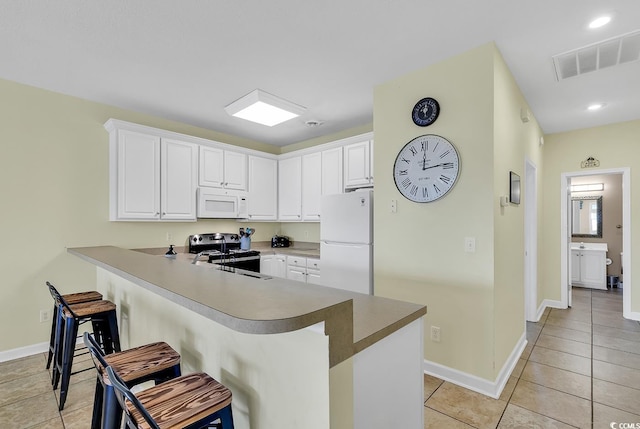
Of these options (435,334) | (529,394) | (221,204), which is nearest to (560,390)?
(529,394)

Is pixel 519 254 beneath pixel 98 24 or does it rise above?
beneath

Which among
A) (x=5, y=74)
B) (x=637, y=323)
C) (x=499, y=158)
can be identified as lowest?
(x=637, y=323)

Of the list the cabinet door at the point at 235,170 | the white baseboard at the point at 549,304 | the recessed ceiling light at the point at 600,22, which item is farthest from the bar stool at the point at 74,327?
the white baseboard at the point at 549,304

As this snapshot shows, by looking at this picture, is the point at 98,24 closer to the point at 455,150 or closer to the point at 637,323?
the point at 455,150

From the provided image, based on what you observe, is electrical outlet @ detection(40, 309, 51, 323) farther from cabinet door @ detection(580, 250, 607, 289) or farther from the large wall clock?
cabinet door @ detection(580, 250, 607, 289)

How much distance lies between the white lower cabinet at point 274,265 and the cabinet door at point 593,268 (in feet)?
18.6

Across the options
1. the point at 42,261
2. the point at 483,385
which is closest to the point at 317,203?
the point at 483,385

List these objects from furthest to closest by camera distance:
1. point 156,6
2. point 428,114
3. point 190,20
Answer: point 428,114 → point 190,20 → point 156,6

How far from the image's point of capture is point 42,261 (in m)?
2.99

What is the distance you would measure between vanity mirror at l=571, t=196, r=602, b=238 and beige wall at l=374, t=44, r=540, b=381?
15.1ft

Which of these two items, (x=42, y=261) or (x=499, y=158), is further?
(x=42, y=261)

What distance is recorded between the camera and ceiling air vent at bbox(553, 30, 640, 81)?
7.18ft

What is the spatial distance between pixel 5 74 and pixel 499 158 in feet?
14.1

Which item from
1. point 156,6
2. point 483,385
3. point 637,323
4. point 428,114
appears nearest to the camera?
point 156,6
